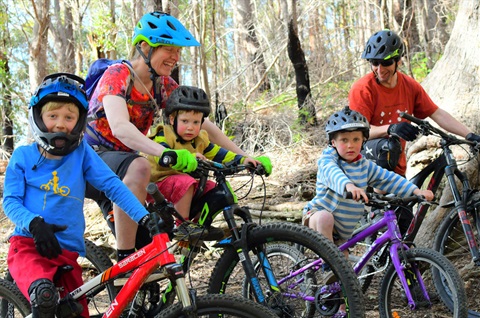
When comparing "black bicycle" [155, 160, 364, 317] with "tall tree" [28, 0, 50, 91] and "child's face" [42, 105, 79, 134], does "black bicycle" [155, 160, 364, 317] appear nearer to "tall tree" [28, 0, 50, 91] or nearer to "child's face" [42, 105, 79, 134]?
"child's face" [42, 105, 79, 134]

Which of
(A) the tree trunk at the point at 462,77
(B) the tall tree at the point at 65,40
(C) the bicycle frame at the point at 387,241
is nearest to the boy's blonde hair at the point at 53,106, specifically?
(C) the bicycle frame at the point at 387,241

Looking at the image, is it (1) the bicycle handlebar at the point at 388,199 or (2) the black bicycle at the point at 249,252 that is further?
(1) the bicycle handlebar at the point at 388,199

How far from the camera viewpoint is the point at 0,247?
8211 mm

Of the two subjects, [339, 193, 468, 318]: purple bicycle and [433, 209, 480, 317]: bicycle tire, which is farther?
[433, 209, 480, 317]: bicycle tire

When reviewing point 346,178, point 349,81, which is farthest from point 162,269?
point 349,81

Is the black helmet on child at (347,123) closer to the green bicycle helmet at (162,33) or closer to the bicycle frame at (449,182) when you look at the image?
the bicycle frame at (449,182)

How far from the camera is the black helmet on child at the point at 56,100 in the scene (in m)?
3.53

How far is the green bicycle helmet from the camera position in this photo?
431cm

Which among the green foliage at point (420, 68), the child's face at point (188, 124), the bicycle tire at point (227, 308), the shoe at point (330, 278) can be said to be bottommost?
the shoe at point (330, 278)

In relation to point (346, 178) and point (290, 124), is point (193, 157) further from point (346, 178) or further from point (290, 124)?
point (290, 124)

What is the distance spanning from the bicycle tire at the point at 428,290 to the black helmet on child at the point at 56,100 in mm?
2224

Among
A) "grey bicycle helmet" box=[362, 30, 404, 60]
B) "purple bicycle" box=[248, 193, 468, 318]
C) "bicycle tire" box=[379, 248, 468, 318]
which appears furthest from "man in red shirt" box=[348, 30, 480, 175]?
"bicycle tire" box=[379, 248, 468, 318]

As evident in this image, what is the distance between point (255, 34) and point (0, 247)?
978 centimetres

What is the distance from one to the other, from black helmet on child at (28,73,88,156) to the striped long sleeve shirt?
175 centimetres
